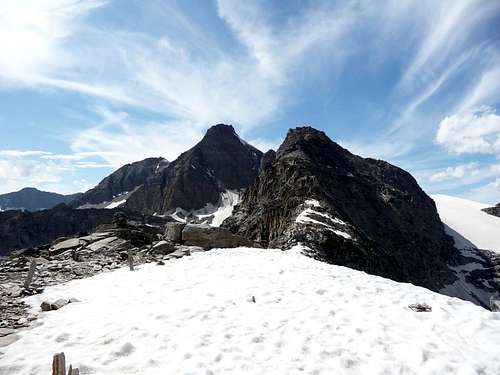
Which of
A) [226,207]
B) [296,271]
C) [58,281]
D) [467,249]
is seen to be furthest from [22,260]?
[226,207]

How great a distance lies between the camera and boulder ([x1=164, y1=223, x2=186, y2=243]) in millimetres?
24469

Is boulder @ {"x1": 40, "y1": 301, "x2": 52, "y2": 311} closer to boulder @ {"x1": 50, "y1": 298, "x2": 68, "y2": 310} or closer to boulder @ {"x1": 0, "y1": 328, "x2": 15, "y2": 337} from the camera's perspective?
boulder @ {"x1": 50, "y1": 298, "x2": 68, "y2": 310}

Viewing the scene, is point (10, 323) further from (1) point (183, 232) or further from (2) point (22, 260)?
(1) point (183, 232)

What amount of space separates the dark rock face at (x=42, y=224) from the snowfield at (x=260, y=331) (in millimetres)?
131418

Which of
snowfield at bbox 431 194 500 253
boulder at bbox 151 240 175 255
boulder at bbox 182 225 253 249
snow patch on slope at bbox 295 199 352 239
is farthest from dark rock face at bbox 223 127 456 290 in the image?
snowfield at bbox 431 194 500 253

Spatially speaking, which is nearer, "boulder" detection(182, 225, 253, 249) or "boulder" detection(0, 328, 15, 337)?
"boulder" detection(0, 328, 15, 337)

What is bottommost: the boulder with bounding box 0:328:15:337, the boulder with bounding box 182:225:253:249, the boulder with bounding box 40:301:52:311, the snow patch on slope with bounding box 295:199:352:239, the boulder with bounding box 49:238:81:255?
the boulder with bounding box 0:328:15:337

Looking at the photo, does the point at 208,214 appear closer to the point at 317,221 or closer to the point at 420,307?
the point at 317,221

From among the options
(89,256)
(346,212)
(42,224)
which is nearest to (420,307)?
(89,256)

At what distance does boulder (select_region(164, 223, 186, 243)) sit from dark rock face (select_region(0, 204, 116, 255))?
382 feet

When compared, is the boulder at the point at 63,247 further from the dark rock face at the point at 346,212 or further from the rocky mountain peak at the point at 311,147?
the rocky mountain peak at the point at 311,147

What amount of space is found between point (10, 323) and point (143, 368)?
16.1 ft

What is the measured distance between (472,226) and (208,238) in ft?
589

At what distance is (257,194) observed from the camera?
94.1 metres
